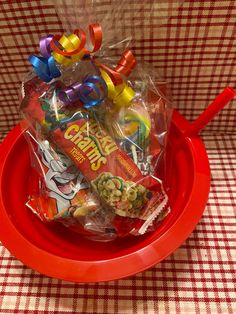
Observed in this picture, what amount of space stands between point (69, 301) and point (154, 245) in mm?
174

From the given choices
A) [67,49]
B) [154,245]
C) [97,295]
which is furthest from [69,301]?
[67,49]

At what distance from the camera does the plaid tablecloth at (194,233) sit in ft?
1.95

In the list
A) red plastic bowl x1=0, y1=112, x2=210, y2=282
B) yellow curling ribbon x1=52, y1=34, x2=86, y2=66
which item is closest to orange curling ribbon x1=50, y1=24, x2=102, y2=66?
yellow curling ribbon x1=52, y1=34, x2=86, y2=66

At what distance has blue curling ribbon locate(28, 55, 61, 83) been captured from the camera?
528 mm

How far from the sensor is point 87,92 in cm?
54

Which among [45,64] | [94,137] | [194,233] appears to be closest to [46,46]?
[45,64]

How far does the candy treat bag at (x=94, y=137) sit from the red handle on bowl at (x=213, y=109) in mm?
50

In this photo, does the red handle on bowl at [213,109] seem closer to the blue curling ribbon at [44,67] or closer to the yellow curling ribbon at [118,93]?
the yellow curling ribbon at [118,93]

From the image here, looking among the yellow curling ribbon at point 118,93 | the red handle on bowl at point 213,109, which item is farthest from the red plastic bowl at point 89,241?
the yellow curling ribbon at point 118,93

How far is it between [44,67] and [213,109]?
26cm

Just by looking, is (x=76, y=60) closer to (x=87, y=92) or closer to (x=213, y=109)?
(x=87, y=92)

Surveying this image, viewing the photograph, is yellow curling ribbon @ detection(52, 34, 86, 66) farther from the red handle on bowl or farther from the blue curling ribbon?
the red handle on bowl

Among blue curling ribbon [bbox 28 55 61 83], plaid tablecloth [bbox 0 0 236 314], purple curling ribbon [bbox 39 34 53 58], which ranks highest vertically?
purple curling ribbon [bbox 39 34 53 58]

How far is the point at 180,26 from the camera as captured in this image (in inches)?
24.9
